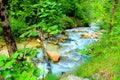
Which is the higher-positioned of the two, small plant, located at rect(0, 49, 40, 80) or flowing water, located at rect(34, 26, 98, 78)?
small plant, located at rect(0, 49, 40, 80)

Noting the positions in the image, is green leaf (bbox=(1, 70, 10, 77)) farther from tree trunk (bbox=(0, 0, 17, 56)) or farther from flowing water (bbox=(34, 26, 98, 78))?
flowing water (bbox=(34, 26, 98, 78))

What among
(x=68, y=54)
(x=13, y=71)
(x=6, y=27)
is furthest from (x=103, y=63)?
(x=13, y=71)

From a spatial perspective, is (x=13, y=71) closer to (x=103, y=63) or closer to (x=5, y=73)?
(x=5, y=73)

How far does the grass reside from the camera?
6.24m

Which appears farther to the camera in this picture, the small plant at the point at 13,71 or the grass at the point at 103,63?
the grass at the point at 103,63

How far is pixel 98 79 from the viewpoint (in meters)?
6.33

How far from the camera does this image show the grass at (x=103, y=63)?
6242mm

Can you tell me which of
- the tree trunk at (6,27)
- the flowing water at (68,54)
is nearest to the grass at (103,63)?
the flowing water at (68,54)

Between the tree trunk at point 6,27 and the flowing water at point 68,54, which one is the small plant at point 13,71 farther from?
the flowing water at point 68,54

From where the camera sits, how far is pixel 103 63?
6969 millimetres

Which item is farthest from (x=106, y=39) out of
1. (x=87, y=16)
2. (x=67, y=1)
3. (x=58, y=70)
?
(x=87, y=16)

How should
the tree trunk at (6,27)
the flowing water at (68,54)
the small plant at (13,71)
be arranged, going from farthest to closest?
the flowing water at (68,54) → the tree trunk at (6,27) → the small plant at (13,71)

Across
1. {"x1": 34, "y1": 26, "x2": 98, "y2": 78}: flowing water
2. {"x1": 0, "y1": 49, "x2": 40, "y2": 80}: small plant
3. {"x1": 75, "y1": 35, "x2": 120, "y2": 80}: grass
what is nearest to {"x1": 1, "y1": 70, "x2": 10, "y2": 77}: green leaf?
{"x1": 0, "y1": 49, "x2": 40, "y2": 80}: small plant

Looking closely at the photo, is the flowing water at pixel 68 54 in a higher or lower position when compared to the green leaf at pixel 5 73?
lower
